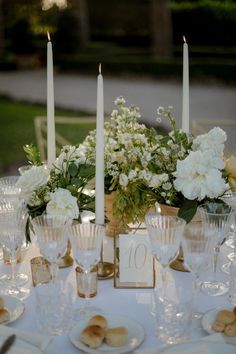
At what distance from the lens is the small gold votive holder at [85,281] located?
4.49ft

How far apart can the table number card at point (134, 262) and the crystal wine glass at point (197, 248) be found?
12cm

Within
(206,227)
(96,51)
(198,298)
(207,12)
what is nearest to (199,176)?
(206,227)

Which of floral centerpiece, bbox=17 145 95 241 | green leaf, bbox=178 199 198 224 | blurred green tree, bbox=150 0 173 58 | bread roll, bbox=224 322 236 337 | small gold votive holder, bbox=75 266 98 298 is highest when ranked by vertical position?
blurred green tree, bbox=150 0 173 58

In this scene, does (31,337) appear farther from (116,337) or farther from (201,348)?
(201,348)

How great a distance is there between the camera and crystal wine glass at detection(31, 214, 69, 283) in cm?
132

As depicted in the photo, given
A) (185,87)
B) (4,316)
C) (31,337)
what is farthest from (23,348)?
(185,87)

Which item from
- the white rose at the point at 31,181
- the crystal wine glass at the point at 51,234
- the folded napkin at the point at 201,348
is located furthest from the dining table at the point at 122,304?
the white rose at the point at 31,181

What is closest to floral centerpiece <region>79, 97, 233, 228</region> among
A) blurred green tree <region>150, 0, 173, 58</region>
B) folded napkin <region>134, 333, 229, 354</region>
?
folded napkin <region>134, 333, 229, 354</region>

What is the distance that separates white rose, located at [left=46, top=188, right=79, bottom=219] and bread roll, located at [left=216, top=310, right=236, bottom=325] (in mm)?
385

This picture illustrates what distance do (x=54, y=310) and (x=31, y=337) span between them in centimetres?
8

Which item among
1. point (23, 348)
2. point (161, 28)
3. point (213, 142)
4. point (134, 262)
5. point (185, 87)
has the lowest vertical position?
point (23, 348)

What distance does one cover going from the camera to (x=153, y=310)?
4.29 feet

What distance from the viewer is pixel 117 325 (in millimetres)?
1235

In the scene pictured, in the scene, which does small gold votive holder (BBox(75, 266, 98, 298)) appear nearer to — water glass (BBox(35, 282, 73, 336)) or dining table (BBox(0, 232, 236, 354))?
dining table (BBox(0, 232, 236, 354))
